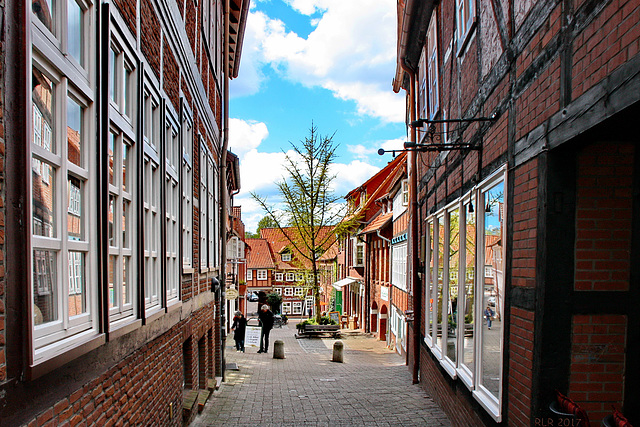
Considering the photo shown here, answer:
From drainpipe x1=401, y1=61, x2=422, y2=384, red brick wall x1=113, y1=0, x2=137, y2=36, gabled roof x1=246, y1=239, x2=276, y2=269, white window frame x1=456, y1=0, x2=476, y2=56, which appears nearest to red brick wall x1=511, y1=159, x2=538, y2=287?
white window frame x1=456, y1=0, x2=476, y2=56

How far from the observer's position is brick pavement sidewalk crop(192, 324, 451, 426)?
7785 millimetres

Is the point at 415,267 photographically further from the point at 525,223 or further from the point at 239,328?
the point at 239,328

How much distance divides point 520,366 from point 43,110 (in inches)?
135

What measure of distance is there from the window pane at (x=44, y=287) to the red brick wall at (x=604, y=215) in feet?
9.83

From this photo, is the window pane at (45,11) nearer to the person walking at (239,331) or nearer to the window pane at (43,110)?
the window pane at (43,110)

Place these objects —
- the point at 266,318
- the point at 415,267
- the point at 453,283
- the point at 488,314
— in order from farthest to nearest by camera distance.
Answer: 1. the point at 266,318
2. the point at 415,267
3. the point at 453,283
4. the point at 488,314

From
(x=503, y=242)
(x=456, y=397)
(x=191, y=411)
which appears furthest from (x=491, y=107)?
(x=191, y=411)

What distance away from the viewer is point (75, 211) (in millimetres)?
3076

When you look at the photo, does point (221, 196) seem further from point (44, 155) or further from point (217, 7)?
point (44, 155)

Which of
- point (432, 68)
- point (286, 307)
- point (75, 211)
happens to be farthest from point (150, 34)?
point (286, 307)

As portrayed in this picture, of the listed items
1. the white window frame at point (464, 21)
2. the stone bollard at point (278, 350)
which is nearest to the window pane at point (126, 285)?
the white window frame at point (464, 21)

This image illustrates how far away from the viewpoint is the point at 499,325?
4.58 metres

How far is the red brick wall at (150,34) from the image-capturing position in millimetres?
4766

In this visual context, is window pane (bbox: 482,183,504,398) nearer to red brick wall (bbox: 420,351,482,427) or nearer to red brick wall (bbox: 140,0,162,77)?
red brick wall (bbox: 420,351,482,427)
